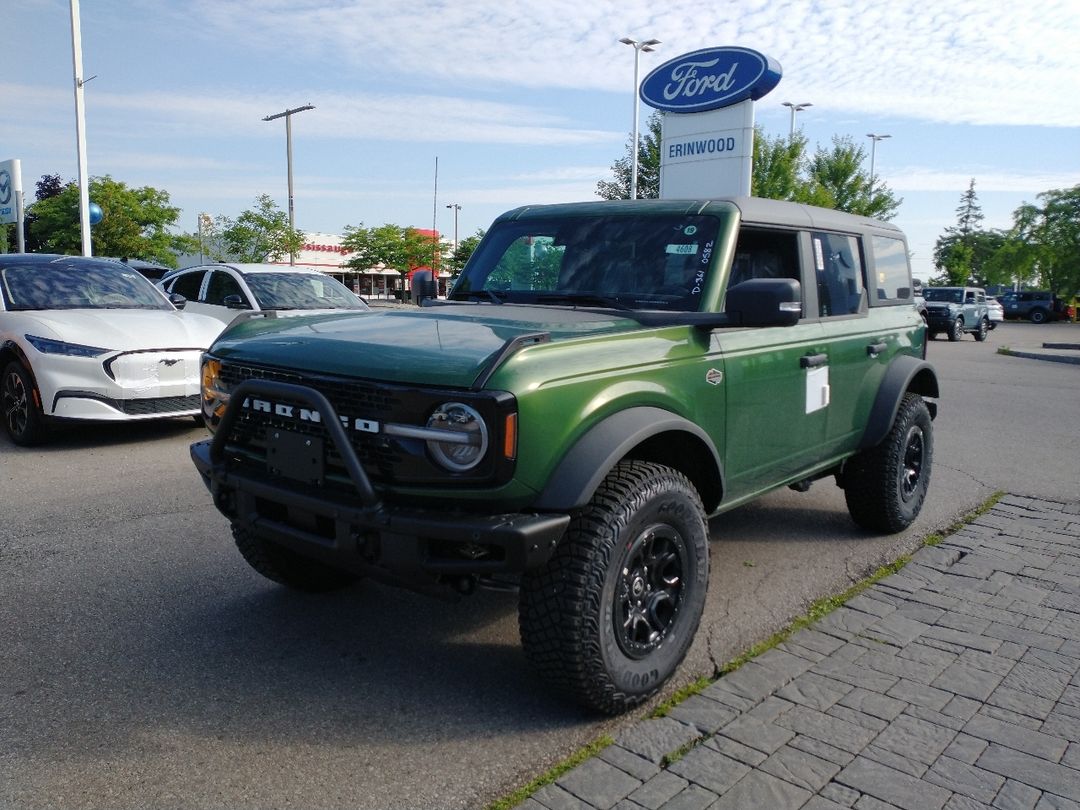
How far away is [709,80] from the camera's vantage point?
55.5 ft

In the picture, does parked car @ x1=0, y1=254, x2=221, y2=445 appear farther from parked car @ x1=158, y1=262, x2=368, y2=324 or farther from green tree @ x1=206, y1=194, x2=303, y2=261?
green tree @ x1=206, y1=194, x2=303, y2=261

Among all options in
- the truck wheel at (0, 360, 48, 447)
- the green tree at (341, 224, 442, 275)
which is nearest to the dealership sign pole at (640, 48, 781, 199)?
the truck wheel at (0, 360, 48, 447)

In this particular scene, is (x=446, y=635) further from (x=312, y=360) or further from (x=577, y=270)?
(x=577, y=270)

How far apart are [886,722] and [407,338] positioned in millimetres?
2181

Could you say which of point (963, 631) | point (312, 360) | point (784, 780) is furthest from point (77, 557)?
point (963, 631)

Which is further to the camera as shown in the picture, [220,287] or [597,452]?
[220,287]

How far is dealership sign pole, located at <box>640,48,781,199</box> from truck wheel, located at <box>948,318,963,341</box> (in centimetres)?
1405

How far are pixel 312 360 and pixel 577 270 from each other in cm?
155

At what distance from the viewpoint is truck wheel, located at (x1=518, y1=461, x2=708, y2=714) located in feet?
9.35

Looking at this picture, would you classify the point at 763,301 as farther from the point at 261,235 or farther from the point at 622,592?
the point at 261,235

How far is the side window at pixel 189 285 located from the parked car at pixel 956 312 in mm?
23156

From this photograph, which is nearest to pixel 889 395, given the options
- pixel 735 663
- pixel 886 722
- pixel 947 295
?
pixel 735 663

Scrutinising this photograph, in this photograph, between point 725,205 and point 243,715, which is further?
point 725,205

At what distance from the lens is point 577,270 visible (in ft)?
13.6
